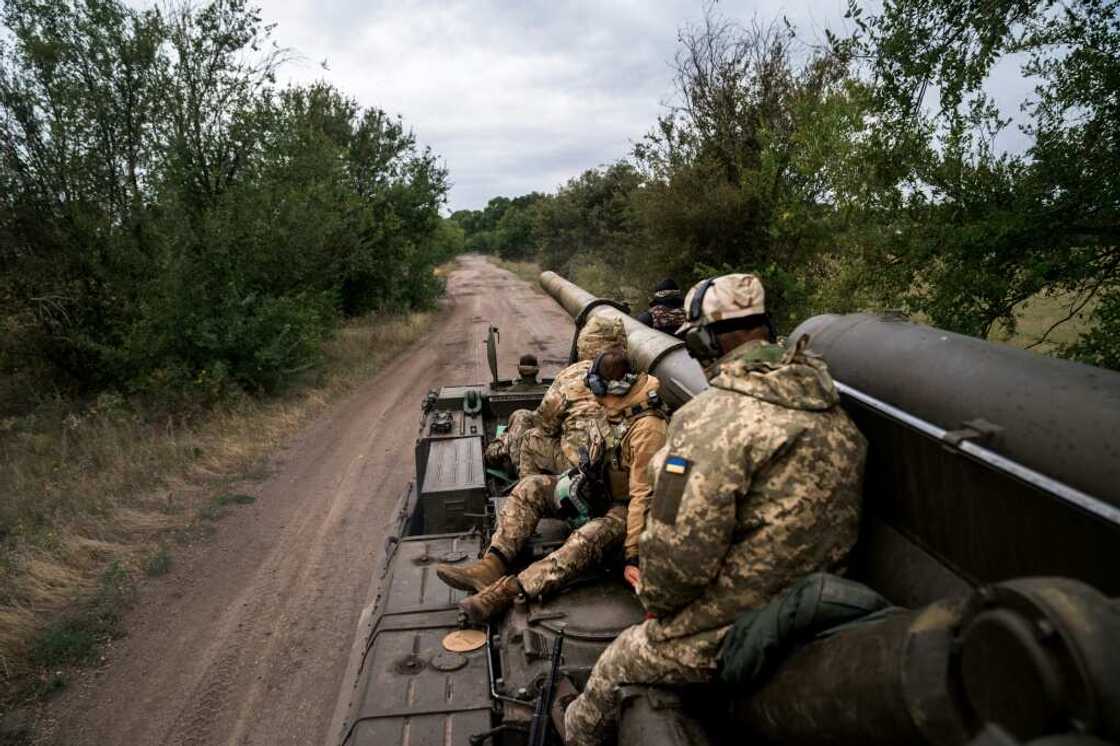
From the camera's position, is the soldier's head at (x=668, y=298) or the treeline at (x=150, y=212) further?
the treeline at (x=150, y=212)

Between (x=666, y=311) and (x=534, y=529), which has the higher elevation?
(x=666, y=311)

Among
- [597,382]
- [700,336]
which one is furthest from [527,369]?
[700,336]

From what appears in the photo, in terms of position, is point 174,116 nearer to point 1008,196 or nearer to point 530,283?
point 1008,196

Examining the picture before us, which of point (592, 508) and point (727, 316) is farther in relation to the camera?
point (592, 508)

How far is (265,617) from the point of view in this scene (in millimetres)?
6781

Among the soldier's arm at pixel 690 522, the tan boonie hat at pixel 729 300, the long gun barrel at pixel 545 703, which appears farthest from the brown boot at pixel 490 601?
the tan boonie hat at pixel 729 300

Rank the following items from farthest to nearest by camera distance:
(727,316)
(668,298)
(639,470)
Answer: (668,298)
(639,470)
(727,316)

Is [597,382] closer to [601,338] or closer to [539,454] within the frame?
[601,338]

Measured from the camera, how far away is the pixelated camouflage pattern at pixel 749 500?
255 cm

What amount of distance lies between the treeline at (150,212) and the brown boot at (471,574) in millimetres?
9814

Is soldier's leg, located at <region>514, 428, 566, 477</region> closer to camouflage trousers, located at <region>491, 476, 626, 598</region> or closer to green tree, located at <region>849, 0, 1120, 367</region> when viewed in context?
camouflage trousers, located at <region>491, 476, 626, 598</region>

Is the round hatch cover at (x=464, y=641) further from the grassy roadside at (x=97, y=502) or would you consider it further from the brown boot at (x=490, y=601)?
the grassy roadside at (x=97, y=502)

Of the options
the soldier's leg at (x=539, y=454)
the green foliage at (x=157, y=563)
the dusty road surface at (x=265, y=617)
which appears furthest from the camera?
the green foliage at (x=157, y=563)

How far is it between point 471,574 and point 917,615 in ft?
8.94
